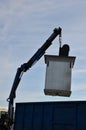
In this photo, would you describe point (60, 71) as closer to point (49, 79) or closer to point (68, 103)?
point (49, 79)

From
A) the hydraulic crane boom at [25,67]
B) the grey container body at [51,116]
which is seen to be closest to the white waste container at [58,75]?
the grey container body at [51,116]

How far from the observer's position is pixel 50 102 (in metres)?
10.6

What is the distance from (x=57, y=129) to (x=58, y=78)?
1.82 metres

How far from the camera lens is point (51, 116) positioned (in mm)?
10539

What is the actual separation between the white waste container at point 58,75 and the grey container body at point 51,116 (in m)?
0.68

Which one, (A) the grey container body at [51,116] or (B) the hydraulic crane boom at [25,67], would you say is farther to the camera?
(B) the hydraulic crane boom at [25,67]

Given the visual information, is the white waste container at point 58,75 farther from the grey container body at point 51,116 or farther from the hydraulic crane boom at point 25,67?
the hydraulic crane boom at point 25,67

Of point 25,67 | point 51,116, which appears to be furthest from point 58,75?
point 25,67

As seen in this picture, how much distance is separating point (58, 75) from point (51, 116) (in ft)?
5.30

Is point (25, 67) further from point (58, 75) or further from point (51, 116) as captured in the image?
point (58, 75)

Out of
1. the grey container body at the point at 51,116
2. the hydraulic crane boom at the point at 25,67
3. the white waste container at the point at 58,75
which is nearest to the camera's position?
the white waste container at the point at 58,75

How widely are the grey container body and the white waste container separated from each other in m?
0.68

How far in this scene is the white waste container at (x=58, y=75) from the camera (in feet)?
31.2

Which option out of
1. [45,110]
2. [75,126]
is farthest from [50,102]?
[75,126]
